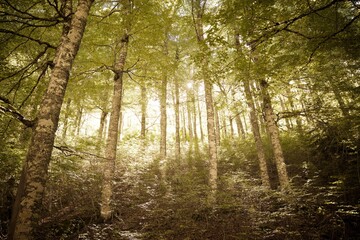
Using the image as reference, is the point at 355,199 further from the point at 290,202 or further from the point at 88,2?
the point at 88,2

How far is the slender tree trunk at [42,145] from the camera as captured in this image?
113 inches

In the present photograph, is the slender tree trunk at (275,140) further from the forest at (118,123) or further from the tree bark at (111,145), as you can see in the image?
the tree bark at (111,145)

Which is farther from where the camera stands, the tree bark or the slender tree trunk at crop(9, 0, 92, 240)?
the tree bark

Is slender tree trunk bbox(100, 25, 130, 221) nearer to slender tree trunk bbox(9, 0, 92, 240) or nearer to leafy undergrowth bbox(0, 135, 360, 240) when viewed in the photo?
leafy undergrowth bbox(0, 135, 360, 240)

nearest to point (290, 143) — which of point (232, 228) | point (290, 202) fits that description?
point (290, 202)

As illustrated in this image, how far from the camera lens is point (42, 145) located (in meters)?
3.18

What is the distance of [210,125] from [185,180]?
116 inches

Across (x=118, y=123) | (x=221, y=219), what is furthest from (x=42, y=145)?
(x=221, y=219)

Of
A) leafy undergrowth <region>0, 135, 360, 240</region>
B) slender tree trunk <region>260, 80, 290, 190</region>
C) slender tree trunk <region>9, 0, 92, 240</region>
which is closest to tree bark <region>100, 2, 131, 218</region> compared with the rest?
leafy undergrowth <region>0, 135, 360, 240</region>

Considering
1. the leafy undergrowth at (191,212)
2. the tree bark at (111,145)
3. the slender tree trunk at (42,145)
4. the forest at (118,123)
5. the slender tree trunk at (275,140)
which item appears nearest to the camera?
the slender tree trunk at (42,145)

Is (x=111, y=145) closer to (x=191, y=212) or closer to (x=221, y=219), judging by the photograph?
(x=191, y=212)

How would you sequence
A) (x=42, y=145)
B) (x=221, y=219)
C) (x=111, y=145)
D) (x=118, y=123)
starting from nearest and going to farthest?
(x=42, y=145) < (x=221, y=219) < (x=111, y=145) < (x=118, y=123)

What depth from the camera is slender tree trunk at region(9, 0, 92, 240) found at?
286 centimetres

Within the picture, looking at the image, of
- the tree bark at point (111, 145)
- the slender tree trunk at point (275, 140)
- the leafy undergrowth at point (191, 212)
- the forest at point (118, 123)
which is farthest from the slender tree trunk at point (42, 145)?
the slender tree trunk at point (275, 140)
